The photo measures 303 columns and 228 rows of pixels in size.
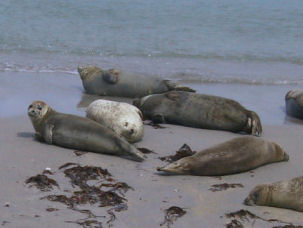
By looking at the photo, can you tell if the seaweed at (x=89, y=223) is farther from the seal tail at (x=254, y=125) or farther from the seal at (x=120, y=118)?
the seal tail at (x=254, y=125)

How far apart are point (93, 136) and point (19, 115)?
165 cm

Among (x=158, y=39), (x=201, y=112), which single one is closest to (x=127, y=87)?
(x=201, y=112)

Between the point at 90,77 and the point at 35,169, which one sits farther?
the point at 90,77

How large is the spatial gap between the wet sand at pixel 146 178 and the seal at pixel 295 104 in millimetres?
223

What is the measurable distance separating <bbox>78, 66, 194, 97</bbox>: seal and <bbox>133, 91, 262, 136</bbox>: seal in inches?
49.5

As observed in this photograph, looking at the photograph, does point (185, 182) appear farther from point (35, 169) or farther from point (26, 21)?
point (26, 21)

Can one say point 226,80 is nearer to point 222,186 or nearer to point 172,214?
point 222,186

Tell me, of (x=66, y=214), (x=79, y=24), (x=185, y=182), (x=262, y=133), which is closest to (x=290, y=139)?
(x=262, y=133)

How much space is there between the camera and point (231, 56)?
13.3 meters

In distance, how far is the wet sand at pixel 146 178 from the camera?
13.4 feet

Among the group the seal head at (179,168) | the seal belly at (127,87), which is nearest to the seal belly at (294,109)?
the seal belly at (127,87)

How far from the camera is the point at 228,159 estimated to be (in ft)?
16.9

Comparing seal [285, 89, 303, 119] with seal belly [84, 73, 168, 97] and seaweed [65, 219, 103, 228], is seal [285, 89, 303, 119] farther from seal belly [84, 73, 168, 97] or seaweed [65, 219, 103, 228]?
seaweed [65, 219, 103, 228]

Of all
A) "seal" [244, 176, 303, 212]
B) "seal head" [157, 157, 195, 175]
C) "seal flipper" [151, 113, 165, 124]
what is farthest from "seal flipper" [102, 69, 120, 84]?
"seal" [244, 176, 303, 212]
